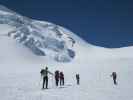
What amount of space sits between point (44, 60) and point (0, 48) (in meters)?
28.4

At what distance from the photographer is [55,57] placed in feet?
614

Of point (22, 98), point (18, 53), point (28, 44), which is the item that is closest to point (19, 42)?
point (28, 44)

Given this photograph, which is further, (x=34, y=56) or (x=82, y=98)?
(x=34, y=56)

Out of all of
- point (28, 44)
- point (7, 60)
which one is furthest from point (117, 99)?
point (28, 44)

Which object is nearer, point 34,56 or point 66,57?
point 34,56

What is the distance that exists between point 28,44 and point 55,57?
24.5 m

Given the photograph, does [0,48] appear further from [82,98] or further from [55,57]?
[82,98]

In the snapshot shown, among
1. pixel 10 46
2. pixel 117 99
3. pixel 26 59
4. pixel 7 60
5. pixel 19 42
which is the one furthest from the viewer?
pixel 19 42

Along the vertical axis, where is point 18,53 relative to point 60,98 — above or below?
above

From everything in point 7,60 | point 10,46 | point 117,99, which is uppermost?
point 10,46

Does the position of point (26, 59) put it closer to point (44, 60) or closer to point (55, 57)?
point (44, 60)

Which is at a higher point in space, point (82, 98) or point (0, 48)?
point (0, 48)

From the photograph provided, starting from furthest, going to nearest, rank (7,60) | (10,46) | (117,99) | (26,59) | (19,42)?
(19,42) → (10,46) → (26,59) → (7,60) → (117,99)

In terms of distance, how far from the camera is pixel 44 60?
581 feet
